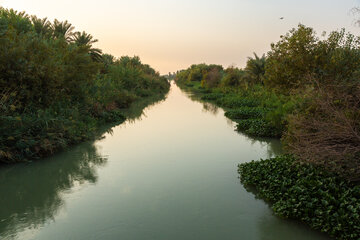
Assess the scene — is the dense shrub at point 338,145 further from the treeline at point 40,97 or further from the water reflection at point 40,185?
the treeline at point 40,97

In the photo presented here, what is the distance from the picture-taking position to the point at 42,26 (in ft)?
78.5

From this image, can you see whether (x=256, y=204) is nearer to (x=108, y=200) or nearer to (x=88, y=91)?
(x=108, y=200)

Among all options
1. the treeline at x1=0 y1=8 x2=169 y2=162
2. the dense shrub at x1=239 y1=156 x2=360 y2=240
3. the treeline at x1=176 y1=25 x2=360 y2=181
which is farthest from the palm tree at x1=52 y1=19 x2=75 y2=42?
the dense shrub at x1=239 y1=156 x2=360 y2=240

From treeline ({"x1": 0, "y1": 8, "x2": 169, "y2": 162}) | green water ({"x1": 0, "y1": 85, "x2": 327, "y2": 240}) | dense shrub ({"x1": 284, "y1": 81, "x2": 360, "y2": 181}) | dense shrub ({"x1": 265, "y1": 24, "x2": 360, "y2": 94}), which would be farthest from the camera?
dense shrub ({"x1": 265, "y1": 24, "x2": 360, "y2": 94})

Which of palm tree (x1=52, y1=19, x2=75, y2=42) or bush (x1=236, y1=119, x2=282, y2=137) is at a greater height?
palm tree (x1=52, y1=19, x2=75, y2=42)

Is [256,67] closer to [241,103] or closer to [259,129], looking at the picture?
[241,103]

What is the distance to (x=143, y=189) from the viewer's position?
21.9 ft

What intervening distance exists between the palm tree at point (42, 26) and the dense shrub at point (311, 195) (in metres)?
22.3

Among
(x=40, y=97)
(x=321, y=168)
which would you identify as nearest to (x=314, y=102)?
(x=321, y=168)

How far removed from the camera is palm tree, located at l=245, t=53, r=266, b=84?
29.7 meters

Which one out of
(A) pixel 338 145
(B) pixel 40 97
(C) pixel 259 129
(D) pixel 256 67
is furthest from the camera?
(D) pixel 256 67

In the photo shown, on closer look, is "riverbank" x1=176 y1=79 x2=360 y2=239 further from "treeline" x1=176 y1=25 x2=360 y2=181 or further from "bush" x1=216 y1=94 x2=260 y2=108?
"bush" x1=216 y1=94 x2=260 y2=108

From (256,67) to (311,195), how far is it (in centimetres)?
2689

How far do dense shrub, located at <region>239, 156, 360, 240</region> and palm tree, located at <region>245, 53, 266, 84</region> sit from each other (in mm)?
24161
